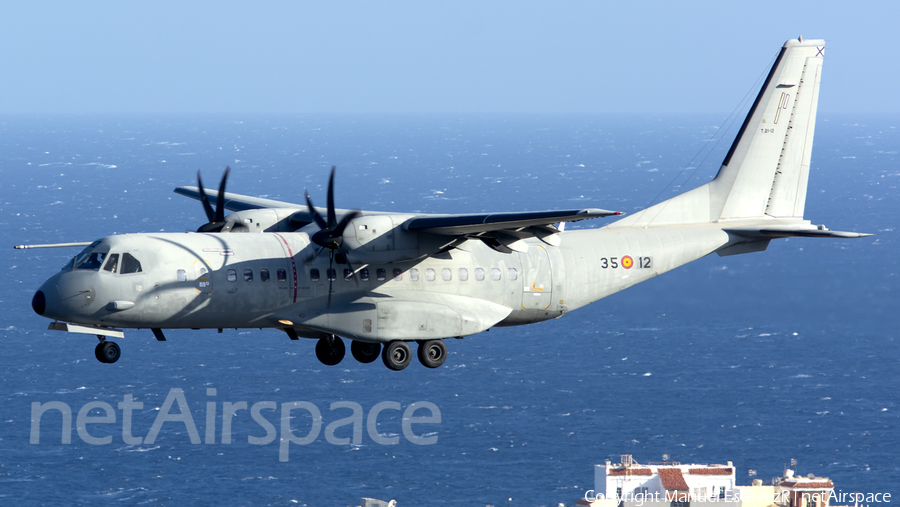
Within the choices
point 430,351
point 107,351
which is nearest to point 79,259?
point 107,351

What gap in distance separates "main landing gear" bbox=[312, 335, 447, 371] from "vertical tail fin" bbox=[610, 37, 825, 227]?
12.5 m

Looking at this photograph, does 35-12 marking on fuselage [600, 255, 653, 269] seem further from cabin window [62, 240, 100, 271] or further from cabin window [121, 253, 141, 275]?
cabin window [62, 240, 100, 271]

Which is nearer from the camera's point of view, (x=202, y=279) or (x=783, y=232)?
(x=202, y=279)

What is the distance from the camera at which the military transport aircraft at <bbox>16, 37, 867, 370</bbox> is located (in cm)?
3297

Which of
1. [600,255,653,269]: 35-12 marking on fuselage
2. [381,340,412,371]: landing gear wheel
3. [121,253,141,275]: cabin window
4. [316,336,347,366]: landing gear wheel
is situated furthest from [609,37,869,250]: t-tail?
[121,253,141,275]: cabin window

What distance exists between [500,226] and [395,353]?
5.80 meters

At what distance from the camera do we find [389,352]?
117ft

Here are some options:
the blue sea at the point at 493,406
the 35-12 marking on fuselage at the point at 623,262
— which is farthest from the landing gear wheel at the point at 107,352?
the blue sea at the point at 493,406

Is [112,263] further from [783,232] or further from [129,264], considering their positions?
[783,232]

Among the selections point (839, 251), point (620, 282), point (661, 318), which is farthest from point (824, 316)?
point (839, 251)

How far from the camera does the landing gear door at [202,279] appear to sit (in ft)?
109

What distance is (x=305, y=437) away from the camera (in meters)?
109

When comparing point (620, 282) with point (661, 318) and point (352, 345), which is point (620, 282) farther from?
point (661, 318)

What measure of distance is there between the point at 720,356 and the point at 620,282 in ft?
313
